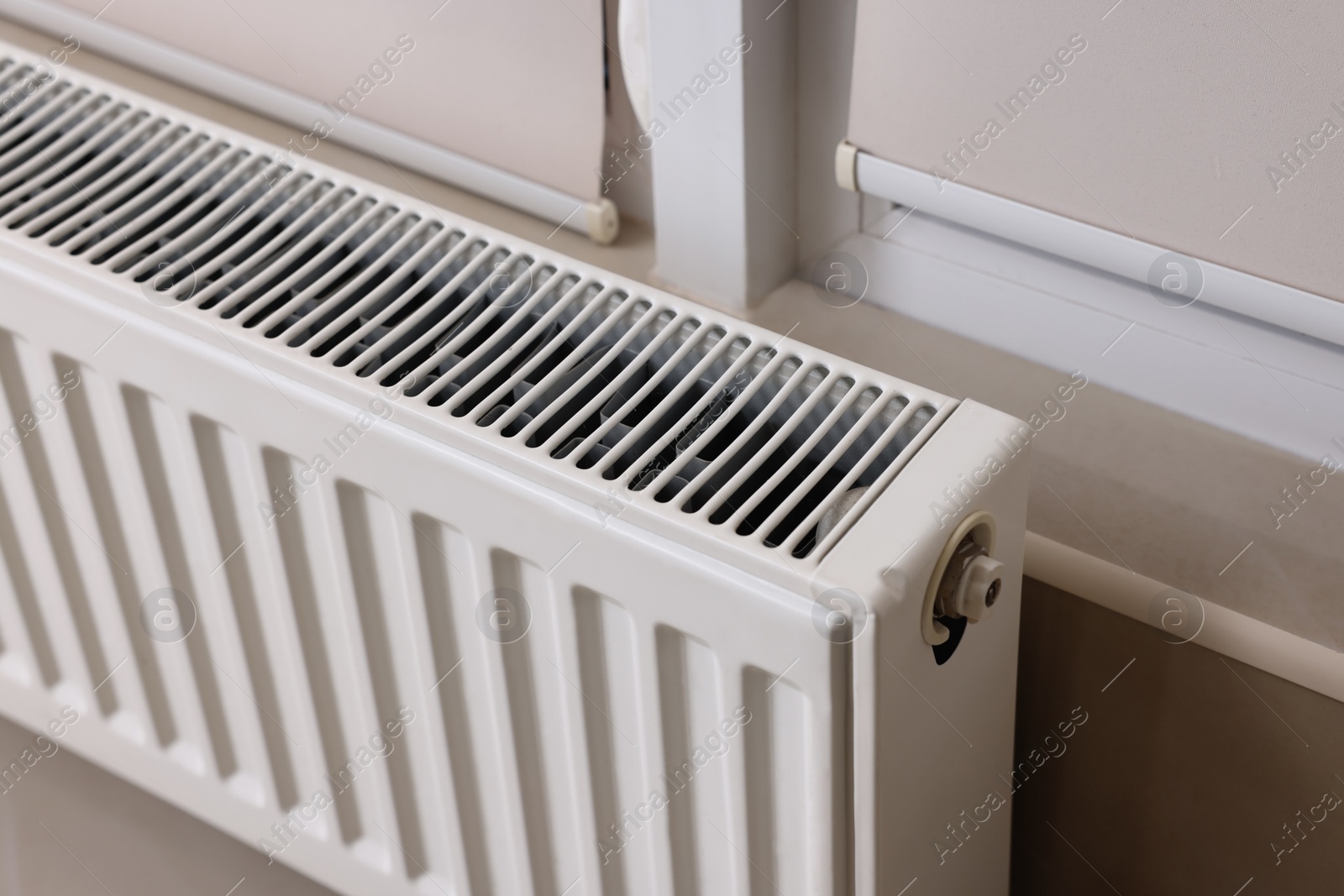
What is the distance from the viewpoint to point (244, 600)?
64 cm

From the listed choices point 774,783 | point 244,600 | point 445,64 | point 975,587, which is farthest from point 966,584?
point 445,64

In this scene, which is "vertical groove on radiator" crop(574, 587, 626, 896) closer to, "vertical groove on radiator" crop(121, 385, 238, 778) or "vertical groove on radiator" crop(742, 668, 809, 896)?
"vertical groove on radiator" crop(742, 668, 809, 896)

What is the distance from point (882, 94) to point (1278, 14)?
0.18 meters

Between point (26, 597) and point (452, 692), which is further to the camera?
point (26, 597)

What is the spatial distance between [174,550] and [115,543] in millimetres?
46

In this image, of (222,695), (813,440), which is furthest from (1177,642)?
(222,695)

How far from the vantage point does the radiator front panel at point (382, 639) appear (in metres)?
0.51

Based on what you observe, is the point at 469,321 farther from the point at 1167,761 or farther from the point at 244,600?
the point at 1167,761

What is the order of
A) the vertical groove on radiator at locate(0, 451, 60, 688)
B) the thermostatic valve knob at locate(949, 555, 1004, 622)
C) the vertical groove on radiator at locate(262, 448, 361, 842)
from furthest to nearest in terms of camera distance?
1. the vertical groove on radiator at locate(0, 451, 60, 688)
2. the vertical groove on radiator at locate(262, 448, 361, 842)
3. the thermostatic valve knob at locate(949, 555, 1004, 622)

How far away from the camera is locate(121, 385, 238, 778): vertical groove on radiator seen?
0.61 metres

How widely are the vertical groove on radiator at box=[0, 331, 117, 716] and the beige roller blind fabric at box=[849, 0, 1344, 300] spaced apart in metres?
0.40

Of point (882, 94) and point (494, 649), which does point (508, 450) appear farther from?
point (882, 94)

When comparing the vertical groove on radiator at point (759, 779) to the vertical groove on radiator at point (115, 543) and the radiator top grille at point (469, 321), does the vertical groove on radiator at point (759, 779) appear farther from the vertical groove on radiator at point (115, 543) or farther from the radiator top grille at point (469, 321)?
the vertical groove on radiator at point (115, 543)

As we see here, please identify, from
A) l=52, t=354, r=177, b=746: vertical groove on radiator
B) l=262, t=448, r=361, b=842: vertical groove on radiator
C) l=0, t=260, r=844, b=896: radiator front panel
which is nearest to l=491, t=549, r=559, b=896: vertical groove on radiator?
l=0, t=260, r=844, b=896: radiator front panel
